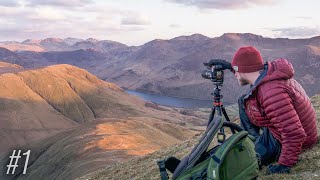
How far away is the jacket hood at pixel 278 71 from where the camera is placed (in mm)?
8586

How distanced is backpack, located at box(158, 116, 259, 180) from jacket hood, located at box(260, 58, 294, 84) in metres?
2.14

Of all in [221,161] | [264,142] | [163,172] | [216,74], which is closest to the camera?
[221,161]

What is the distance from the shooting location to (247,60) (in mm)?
8680

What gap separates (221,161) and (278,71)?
10.9 feet

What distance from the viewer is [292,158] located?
8.84 meters

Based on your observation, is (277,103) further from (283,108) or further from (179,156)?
(179,156)

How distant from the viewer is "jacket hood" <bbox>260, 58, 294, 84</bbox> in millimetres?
8586

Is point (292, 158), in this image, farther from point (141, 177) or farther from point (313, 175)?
point (141, 177)

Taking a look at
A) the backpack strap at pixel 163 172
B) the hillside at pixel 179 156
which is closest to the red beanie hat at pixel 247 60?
the hillside at pixel 179 156

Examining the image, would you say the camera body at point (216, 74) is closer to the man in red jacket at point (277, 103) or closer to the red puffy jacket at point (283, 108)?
the man in red jacket at point (277, 103)

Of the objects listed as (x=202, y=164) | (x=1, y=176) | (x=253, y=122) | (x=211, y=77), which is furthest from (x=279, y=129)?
(x=1, y=176)

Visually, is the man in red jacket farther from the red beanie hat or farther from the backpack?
the backpack

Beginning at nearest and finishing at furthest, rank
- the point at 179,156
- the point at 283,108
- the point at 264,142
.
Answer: the point at 283,108 < the point at 264,142 < the point at 179,156

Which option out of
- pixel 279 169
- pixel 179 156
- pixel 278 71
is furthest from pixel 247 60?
pixel 179 156
